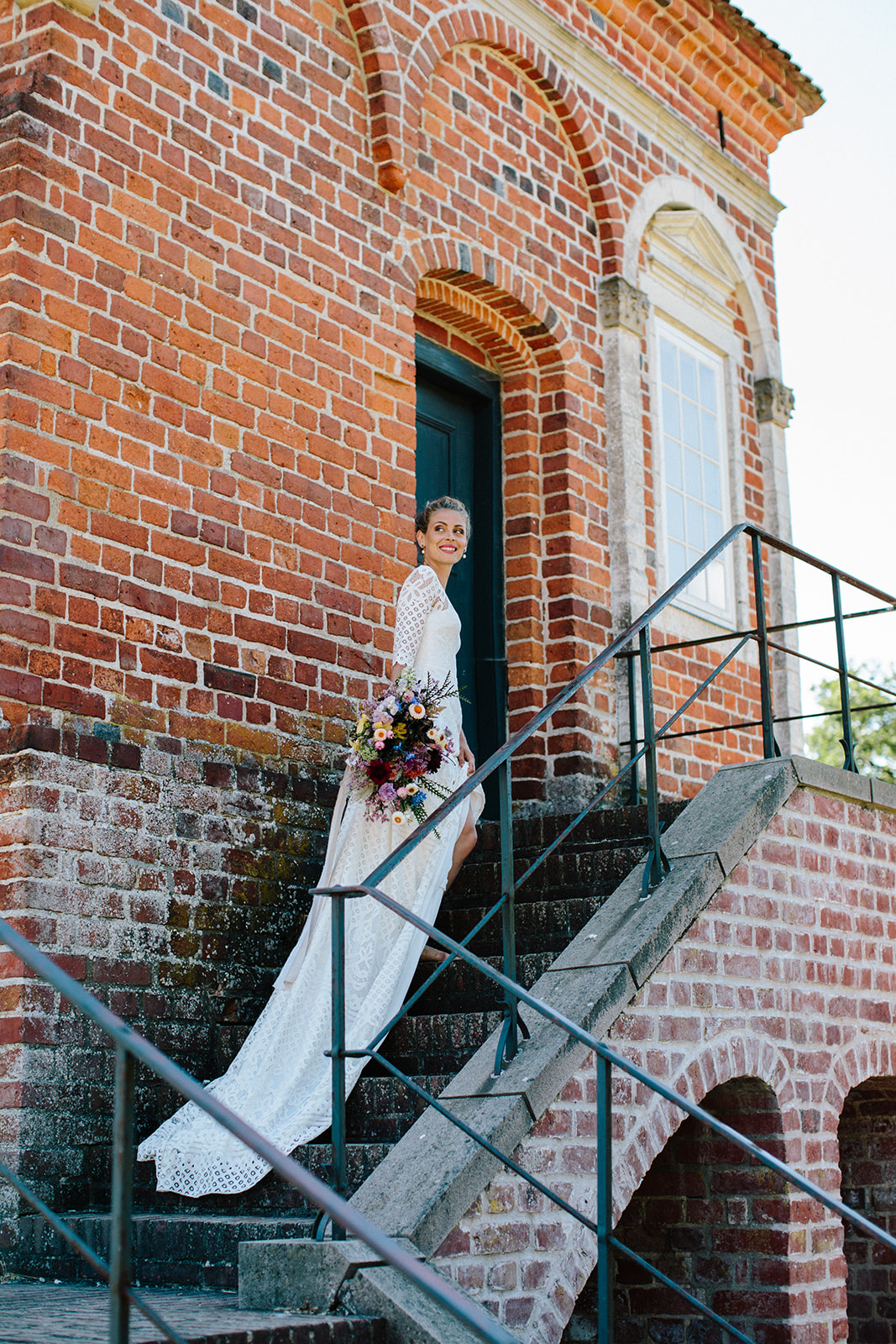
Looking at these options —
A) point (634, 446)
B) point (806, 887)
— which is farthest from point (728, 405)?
point (806, 887)

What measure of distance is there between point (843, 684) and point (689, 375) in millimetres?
3561

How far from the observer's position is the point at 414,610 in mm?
6105

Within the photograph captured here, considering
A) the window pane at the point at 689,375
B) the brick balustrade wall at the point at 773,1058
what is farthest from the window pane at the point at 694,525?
the brick balustrade wall at the point at 773,1058

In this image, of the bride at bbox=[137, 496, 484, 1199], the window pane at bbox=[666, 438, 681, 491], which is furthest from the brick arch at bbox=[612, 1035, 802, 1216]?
the window pane at bbox=[666, 438, 681, 491]

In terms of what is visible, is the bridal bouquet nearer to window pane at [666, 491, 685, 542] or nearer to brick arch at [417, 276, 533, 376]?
brick arch at [417, 276, 533, 376]

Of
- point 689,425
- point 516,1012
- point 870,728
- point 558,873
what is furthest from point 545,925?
point 870,728

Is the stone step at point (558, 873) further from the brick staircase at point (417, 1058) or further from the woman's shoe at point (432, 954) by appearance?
the woman's shoe at point (432, 954)

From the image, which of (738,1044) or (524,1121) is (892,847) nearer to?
(738,1044)

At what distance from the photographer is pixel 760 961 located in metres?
5.87

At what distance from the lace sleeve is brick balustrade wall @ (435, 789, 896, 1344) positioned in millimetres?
1557

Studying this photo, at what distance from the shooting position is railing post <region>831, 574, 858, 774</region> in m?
6.67

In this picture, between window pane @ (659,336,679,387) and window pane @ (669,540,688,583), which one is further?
window pane @ (659,336,679,387)

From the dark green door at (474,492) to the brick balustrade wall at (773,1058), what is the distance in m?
2.20

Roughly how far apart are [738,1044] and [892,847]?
1797mm
